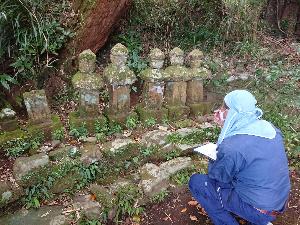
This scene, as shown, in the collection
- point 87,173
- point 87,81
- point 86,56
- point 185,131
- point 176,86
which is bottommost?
point 87,173

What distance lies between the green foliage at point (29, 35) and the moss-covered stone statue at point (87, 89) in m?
0.80

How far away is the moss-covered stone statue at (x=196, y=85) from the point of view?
4.70 meters

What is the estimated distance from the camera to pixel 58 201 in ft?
12.3

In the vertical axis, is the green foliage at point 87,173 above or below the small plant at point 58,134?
below

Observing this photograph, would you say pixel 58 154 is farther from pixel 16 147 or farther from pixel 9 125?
pixel 9 125

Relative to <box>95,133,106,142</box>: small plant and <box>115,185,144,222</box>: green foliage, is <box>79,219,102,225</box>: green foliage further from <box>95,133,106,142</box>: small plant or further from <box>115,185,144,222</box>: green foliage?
<box>95,133,106,142</box>: small plant

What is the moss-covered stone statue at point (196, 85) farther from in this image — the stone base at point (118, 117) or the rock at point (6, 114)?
the rock at point (6, 114)

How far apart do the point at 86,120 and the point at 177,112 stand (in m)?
1.26

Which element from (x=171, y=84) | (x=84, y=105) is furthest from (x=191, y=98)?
(x=84, y=105)

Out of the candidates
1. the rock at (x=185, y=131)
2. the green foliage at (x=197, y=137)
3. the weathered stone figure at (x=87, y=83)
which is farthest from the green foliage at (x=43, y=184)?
the rock at (x=185, y=131)

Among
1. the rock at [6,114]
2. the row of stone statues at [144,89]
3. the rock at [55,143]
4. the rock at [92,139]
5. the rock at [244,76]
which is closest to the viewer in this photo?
the rock at [6,114]

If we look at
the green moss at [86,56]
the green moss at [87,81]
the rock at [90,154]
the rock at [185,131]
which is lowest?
the rock at [185,131]

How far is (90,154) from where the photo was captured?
3969 mm

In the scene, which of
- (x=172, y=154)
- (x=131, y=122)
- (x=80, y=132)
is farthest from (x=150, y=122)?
(x=80, y=132)
